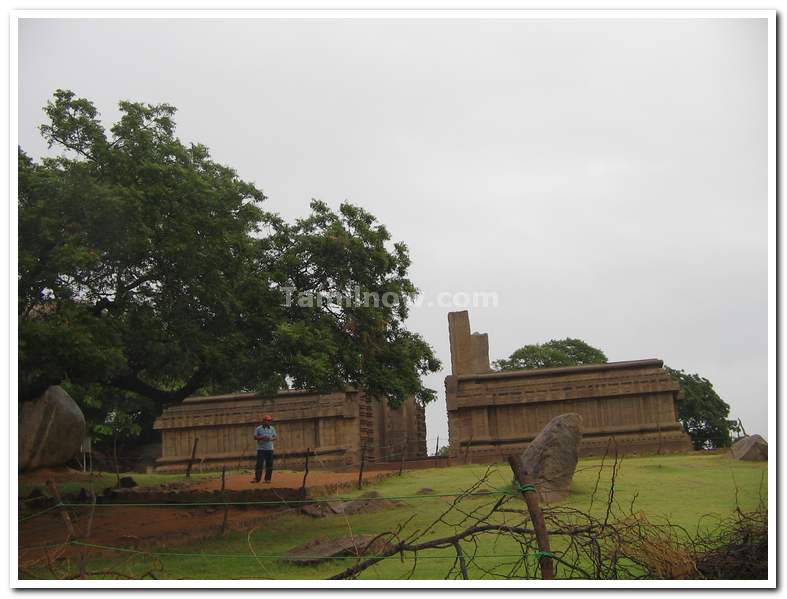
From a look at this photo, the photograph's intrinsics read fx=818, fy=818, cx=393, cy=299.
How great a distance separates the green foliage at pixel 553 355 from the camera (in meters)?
46.1

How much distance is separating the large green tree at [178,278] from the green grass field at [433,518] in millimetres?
2448

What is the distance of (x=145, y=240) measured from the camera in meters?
12.2

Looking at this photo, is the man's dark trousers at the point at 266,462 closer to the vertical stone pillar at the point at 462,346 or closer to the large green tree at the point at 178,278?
the large green tree at the point at 178,278

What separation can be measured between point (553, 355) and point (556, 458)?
3178 centimetres

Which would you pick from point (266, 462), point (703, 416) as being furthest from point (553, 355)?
point (266, 462)

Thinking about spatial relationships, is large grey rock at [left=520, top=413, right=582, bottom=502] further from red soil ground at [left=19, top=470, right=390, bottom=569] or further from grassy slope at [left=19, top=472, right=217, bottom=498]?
grassy slope at [left=19, top=472, right=217, bottom=498]

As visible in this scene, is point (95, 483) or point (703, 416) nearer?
point (95, 483)

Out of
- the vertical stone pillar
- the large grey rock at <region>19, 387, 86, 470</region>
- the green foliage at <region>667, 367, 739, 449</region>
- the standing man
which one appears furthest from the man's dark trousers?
the green foliage at <region>667, 367, 739, 449</region>

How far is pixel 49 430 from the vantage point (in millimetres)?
20828

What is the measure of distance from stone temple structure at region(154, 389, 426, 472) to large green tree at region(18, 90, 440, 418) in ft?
33.1

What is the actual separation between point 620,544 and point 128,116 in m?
9.75

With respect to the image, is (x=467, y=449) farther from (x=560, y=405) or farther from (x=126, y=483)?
(x=126, y=483)

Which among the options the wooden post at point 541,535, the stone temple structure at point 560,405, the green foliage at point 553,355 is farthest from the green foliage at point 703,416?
the wooden post at point 541,535
